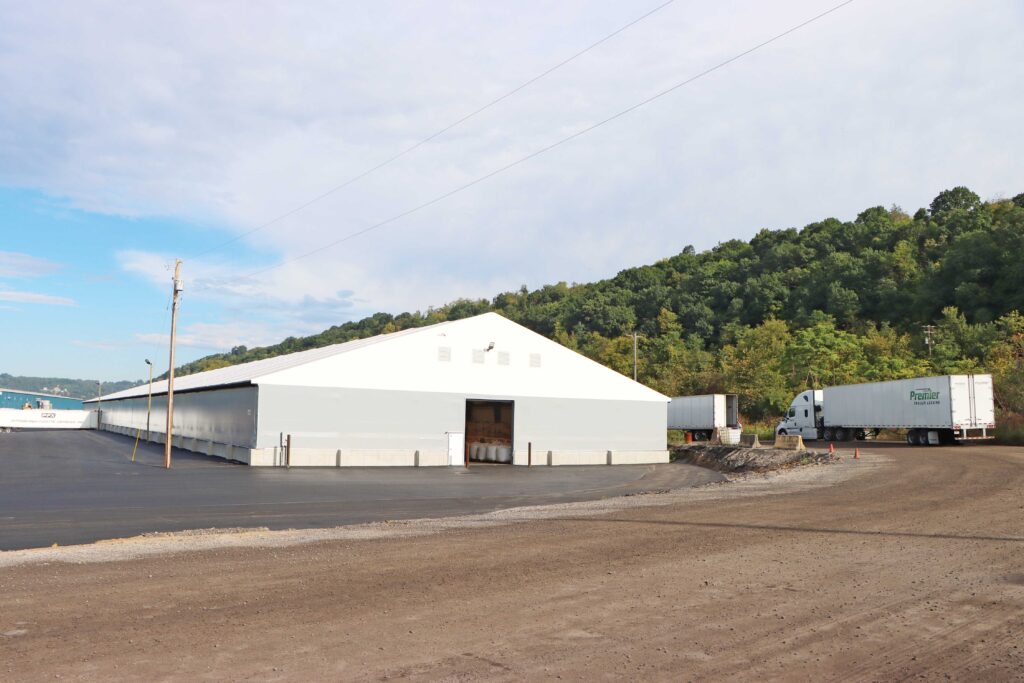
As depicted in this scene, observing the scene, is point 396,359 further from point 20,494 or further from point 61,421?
point 61,421

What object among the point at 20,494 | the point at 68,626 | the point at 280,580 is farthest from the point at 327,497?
the point at 68,626

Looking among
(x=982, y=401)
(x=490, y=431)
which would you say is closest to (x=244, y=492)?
(x=490, y=431)

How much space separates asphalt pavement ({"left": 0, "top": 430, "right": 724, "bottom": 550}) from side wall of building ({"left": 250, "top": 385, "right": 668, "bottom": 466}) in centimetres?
170

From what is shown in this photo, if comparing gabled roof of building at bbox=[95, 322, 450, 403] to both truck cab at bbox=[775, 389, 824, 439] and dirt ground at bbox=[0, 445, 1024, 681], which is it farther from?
truck cab at bbox=[775, 389, 824, 439]

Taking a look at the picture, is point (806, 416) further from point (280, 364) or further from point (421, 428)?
point (280, 364)

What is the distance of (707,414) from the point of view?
185 feet

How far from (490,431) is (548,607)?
129 feet

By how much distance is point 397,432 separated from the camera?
3847cm

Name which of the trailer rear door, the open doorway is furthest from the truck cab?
the open doorway

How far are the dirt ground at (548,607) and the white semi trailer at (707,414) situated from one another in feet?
134

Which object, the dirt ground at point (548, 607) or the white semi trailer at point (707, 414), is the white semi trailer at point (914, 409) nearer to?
the white semi trailer at point (707, 414)

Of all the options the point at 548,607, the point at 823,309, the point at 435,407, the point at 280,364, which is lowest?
the point at 548,607

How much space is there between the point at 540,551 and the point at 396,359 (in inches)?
1076

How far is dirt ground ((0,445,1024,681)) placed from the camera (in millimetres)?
6707
